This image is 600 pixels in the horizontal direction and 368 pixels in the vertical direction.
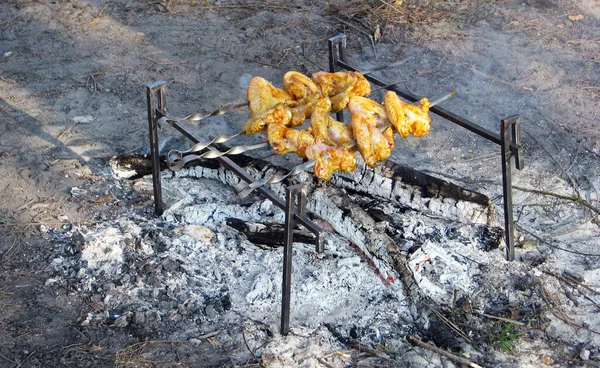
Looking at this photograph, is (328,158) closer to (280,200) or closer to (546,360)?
(280,200)

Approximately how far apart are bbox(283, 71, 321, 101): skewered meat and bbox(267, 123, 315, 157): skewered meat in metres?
0.45

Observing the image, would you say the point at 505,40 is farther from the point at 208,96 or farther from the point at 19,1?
the point at 19,1

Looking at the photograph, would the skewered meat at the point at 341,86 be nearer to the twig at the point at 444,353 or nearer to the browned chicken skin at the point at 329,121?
the browned chicken skin at the point at 329,121

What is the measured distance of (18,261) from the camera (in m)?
4.45

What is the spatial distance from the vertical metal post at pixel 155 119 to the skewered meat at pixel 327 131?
1064 mm

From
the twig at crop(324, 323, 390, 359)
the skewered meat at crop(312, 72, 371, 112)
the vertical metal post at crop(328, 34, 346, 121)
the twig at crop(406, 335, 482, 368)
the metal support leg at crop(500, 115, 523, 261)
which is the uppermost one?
the vertical metal post at crop(328, 34, 346, 121)

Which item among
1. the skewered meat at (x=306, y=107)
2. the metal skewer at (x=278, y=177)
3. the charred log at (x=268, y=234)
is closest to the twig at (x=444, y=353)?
the charred log at (x=268, y=234)

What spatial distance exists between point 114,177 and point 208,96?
155 centimetres

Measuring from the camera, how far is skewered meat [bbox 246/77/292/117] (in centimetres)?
434

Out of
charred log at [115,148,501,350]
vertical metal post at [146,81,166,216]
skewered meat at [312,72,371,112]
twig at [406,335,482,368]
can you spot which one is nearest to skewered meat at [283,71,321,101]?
skewered meat at [312,72,371,112]

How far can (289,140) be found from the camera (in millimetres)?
4066

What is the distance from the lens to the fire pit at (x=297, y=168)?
3.62 meters

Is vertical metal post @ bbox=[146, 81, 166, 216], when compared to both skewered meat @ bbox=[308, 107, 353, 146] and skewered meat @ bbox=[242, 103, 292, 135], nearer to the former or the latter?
skewered meat @ bbox=[242, 103, 292, 135]

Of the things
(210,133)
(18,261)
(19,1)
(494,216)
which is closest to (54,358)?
(18,261)
